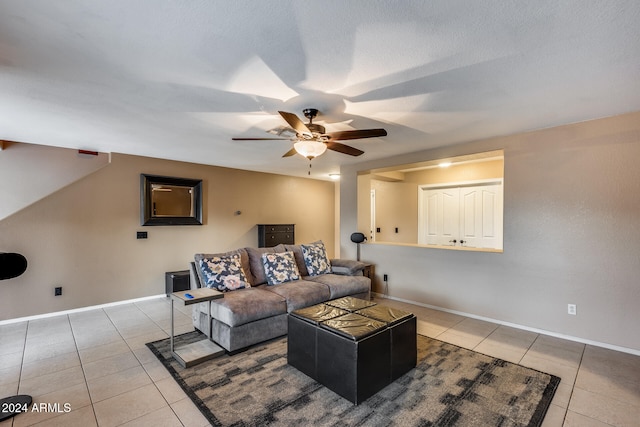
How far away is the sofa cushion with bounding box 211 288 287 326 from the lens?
283 centimetres

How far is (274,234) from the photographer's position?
6387 mm

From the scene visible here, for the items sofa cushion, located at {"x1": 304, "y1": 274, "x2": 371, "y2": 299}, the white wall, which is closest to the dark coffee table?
sofa cushion, located at {"x1": 304, "y1": 274, "x2": 371, "y2": 299}

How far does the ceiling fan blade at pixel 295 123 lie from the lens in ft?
7.19

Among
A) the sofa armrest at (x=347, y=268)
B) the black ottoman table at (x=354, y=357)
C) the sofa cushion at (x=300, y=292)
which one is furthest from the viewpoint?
the sofa armrest at (x=347, y=268)

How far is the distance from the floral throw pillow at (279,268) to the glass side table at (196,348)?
95 centimetres

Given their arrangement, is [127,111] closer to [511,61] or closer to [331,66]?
[331,66]

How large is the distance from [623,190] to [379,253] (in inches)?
122

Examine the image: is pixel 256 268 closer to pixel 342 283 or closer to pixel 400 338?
pixel 342 283

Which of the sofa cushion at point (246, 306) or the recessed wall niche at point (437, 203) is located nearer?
the sofa cushion at point (246, 306)

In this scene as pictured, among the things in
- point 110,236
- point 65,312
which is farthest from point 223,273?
point 65,312

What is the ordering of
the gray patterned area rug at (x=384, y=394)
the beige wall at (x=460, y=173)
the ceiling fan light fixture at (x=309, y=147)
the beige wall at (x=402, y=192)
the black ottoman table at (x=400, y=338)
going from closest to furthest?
1. the gray patterned area rug at (x=384, y=394)
2. the black ottoman table at (x=400, y=338)
3. the ceiling fan light fixture at (x=309, y=147)
4. the beige wall at (x=460, y=173)
5. the beige wall at (x=402, y=192)

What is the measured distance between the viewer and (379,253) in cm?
504

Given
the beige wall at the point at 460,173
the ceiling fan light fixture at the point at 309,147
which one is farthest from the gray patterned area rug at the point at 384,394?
the beige wall at the point at 460,173

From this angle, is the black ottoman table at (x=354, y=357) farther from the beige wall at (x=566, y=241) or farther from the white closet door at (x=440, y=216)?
the white closet door at (x=440, y=216)
